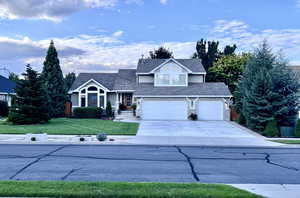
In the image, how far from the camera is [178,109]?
3262cm

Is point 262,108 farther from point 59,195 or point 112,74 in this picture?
point 112,74

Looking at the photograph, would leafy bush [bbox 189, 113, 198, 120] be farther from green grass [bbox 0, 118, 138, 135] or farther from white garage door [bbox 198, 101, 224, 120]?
green grass [bbox 0, 118, 138, 135]

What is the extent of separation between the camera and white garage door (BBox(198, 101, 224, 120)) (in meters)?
32.6

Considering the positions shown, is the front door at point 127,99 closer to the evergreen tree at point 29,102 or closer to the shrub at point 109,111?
the shrub at point 109,111

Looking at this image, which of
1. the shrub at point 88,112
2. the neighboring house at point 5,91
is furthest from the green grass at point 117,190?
the neighboring house at point 5,91

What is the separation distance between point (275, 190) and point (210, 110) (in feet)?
86.4

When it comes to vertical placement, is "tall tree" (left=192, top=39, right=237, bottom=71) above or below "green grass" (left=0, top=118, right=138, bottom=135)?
above

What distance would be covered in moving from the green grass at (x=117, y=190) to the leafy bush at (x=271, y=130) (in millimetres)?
16172

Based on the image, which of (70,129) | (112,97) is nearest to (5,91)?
(112,97)

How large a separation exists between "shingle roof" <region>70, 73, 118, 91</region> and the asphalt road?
81.5ft

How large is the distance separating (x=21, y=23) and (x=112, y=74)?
18.7 meters

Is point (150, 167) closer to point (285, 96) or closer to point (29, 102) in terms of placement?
point (285, 96)

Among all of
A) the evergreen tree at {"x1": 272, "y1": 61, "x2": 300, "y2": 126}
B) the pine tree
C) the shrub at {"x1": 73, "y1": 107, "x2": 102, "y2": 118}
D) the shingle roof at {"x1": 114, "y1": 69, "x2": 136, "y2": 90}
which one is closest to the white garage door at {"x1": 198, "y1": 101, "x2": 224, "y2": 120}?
the pine tree

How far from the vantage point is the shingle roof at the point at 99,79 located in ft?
123
